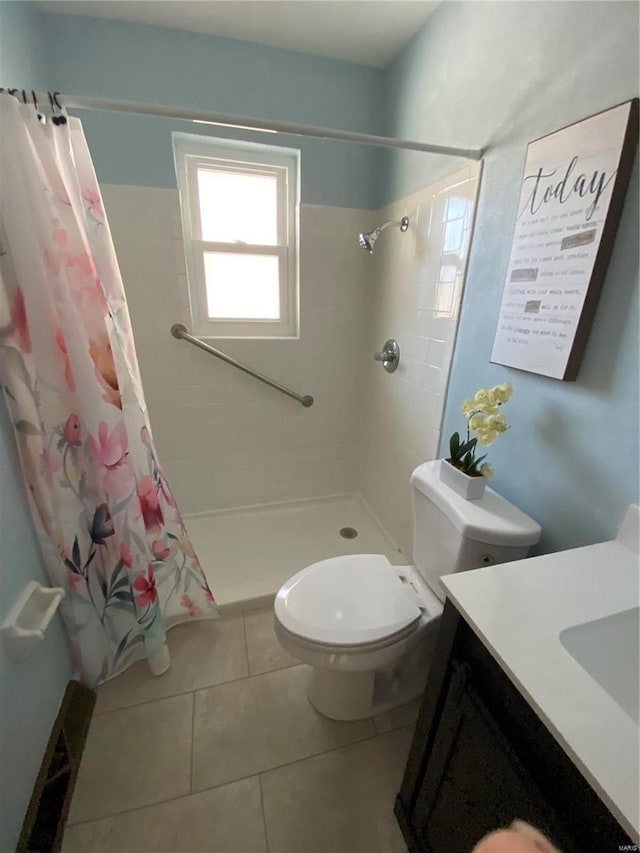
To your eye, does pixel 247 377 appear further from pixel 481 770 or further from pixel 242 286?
pixel 481 770

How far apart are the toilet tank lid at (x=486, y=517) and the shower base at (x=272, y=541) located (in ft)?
2.98

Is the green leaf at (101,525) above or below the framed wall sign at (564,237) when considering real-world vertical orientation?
below

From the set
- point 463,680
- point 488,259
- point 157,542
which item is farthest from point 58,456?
point 488,259

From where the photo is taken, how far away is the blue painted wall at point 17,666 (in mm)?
819

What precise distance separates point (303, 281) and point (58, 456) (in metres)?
1.35

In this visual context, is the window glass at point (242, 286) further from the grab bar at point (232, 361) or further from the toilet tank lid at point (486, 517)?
the toilet tank lid at point (486, 517)

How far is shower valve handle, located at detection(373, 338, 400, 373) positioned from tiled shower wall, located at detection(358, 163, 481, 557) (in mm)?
29

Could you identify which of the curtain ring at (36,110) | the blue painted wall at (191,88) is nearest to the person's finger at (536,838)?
the curtain ring at (36,110)

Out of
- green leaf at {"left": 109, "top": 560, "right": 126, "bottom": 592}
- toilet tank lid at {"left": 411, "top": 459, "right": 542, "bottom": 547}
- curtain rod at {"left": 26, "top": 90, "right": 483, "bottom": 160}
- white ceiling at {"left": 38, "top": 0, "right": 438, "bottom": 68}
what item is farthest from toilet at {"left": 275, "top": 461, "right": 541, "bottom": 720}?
white ceiling at {"left": 38, "top": 0, "right": 438, "bottom": 68}

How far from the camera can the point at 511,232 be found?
3.30 ft

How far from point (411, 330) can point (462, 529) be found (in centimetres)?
95

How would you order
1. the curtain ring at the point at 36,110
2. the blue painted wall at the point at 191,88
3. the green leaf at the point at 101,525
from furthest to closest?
the blue painted wall at the point at 191,88
the green leaf at the point at 101,525
the curtain ring at the point at 36,110

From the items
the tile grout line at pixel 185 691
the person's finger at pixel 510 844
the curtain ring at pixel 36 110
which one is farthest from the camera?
the tile grout line at pixel 185 691

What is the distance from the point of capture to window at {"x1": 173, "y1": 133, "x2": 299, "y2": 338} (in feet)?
5.48
